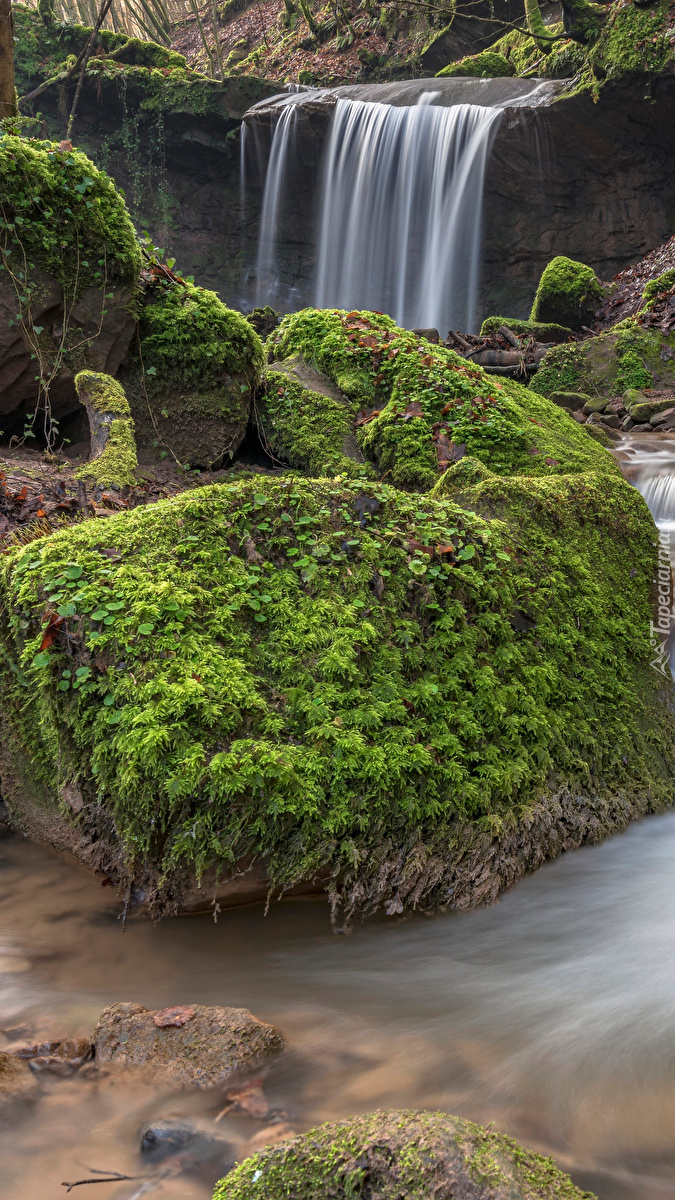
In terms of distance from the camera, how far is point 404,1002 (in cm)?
270

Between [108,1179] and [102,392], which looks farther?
[102,392]

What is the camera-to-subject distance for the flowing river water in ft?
6.79

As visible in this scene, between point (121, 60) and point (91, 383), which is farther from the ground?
point (121, 60)

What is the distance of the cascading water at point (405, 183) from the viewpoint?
18906 millimetres

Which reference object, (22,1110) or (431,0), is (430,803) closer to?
(22,1110)

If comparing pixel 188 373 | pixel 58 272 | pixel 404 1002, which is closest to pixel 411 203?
pixel 188 373

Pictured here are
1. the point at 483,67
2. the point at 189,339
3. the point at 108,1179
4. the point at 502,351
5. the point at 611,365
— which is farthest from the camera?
the point at 483,67

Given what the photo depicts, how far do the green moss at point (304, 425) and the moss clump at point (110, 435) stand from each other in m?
1.34

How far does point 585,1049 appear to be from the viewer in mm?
2486

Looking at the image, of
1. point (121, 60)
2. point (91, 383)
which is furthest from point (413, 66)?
point (91, 383)

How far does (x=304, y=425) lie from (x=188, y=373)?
1.06 metres

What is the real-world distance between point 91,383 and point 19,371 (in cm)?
58

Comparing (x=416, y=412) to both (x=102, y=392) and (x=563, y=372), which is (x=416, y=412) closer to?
(x=102, y=392)

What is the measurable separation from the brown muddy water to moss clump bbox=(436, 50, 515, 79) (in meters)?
23.5
